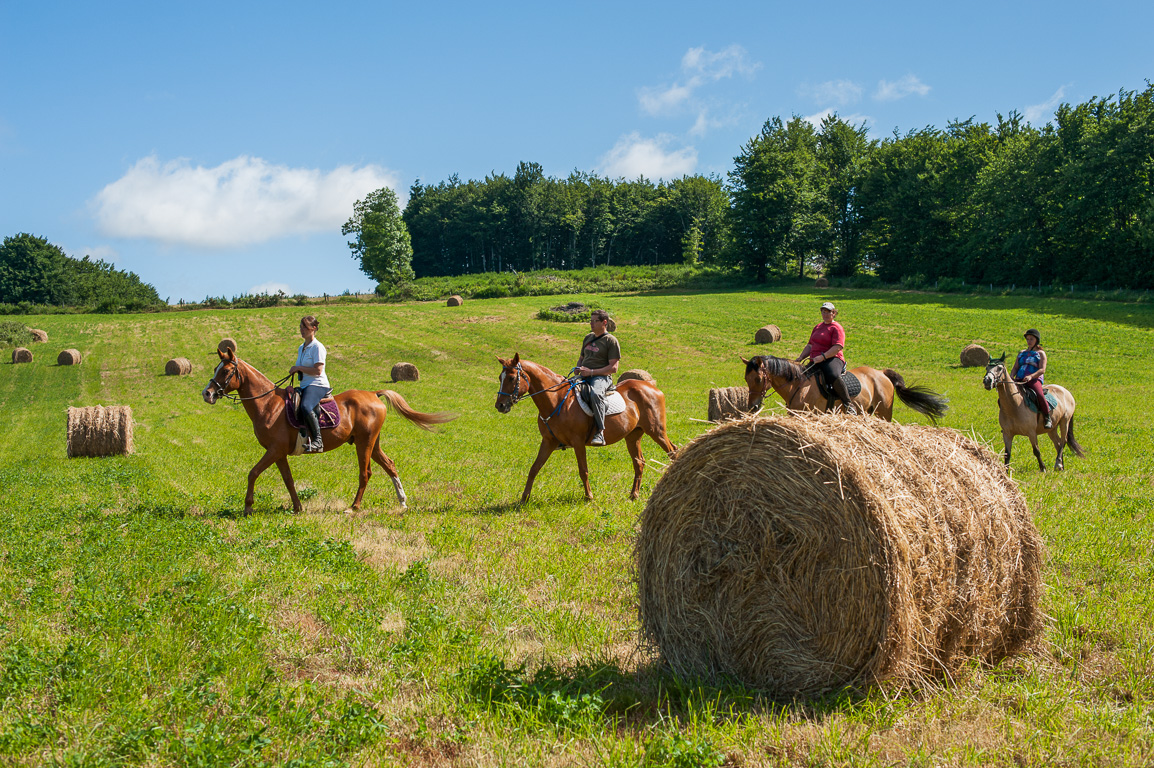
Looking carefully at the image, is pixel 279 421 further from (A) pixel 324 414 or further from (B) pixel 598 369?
(B) pixel 598 369

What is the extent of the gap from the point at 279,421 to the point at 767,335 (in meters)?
29.3

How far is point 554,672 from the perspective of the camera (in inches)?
197

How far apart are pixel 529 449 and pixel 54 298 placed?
90.2m

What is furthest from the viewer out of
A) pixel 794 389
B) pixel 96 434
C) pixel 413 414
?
pixel 96 434

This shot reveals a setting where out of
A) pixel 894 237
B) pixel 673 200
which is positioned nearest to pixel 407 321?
pixel 894 237

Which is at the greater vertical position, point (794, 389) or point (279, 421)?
point (794, 389)

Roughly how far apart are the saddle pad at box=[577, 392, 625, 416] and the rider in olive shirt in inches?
4.6

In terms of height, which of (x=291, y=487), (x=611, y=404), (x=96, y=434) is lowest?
(x=96, y=434)

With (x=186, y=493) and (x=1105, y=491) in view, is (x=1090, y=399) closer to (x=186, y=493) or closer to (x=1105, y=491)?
(x=1105, y=491)

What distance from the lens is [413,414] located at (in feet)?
39.0

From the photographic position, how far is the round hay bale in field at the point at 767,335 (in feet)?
119

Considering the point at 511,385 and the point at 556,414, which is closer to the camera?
the point at 511,385

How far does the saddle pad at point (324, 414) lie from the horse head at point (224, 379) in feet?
2.58

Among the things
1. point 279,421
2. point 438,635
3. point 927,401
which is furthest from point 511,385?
point 927,401
